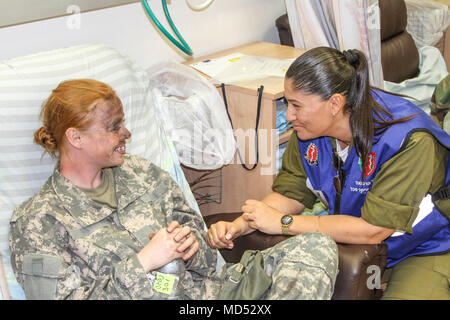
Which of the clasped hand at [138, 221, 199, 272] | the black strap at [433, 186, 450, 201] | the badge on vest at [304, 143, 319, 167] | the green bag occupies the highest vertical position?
the badge on vest at [304, 143, 319, 167]

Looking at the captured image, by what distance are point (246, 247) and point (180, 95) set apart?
0.76 meters

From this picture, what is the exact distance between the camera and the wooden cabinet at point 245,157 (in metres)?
2.36

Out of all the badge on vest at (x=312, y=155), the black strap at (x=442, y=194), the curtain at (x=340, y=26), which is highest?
the curtain at (x=340, y=26)

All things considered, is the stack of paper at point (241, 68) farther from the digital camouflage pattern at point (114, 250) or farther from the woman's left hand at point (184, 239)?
the woman's left hand at point (184, 239)

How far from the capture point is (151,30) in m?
2.56

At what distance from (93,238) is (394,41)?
2.38m

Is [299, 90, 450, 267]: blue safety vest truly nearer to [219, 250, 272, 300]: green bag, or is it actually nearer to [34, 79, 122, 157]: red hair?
[219, 250, 272, 300]: green bag

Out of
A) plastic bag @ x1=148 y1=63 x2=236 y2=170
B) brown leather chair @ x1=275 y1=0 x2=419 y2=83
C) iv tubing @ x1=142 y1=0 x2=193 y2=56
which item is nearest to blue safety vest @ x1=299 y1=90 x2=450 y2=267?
plastic bag @ x1=148 y1=63 x2=236 y2=170

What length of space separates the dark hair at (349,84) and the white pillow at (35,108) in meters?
0.62

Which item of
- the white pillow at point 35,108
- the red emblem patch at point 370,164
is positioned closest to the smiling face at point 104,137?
→ the white pillow at point 35,108

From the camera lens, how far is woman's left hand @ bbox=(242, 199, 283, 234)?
1902 mm

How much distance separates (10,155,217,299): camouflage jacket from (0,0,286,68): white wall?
68cm

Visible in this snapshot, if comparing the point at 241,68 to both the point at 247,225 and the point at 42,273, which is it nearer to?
the point at 247,225
